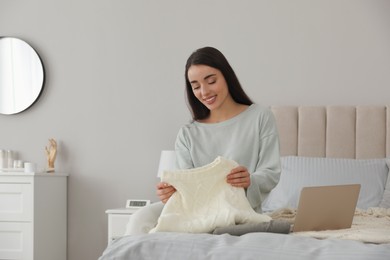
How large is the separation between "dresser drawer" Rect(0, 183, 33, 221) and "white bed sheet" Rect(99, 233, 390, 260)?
7.82 feet

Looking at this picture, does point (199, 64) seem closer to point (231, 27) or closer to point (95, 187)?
point (231, 27)

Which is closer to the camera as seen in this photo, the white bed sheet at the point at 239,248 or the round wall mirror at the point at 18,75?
the white bed sheet at the point at 239,248

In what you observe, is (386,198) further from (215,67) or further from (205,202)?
(205,202)

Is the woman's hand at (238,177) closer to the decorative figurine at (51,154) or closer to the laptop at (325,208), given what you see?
the laptop at (325,208)

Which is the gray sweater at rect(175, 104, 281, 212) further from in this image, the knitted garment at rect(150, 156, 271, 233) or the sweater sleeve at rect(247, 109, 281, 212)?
the knitted garment at rect(150, 156, 271, 233)

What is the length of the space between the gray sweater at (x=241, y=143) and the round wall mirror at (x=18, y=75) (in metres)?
2.35

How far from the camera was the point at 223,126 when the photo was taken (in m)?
2.70

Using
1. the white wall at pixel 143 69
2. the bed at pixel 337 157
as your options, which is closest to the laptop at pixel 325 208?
the bed at pixel 337 157

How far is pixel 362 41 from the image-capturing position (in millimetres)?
4383

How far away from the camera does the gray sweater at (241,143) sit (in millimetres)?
2623

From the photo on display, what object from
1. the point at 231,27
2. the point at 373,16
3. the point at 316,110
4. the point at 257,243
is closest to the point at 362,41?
the point at 373,16

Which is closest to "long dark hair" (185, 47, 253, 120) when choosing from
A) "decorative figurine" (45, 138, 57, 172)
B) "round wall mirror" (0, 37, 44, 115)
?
"decorative figurine" (45, 138, 57, 172)

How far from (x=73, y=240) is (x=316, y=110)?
1860 mm

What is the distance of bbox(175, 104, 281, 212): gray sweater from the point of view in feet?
8.61
